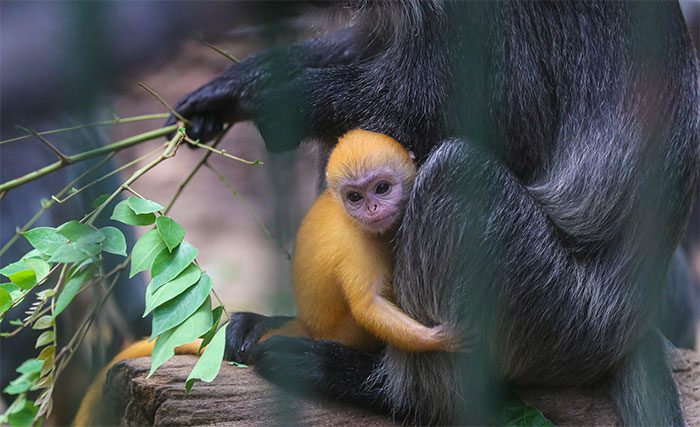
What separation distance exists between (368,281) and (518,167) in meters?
0.77

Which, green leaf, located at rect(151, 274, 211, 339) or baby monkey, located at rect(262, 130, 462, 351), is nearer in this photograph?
green leaf, located at rect(151, 274, 211, 339)

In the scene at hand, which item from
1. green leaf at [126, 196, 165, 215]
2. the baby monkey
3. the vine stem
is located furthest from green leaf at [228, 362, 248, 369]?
the vine stem


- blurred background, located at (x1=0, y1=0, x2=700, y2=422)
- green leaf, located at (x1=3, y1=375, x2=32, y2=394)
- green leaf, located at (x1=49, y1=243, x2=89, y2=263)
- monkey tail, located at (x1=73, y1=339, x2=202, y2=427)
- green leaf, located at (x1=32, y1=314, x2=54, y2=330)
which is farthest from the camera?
monkey tail, located at (x1=73, y1=339, x2=202, y2=427)

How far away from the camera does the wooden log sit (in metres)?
2.80

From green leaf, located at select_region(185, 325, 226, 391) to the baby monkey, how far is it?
1.67 ft

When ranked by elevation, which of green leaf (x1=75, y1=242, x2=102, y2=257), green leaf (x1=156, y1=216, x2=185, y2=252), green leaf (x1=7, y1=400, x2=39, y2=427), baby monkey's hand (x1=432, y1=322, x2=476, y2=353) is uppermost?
green leaf (x1=156, y1=216, x2=185, y2=252)

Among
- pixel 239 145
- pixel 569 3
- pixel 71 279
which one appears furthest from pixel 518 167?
pixel 239 145

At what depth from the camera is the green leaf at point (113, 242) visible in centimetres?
251

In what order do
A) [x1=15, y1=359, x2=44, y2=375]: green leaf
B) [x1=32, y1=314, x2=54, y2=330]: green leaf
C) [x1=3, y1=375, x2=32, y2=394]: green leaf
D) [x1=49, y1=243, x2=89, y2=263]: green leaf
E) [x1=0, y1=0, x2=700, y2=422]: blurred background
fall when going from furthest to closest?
[x1=15, y1=359, x2=44, y2=375]: green leaf → [x1=3, y1=375, x2=32, y2=394]: green leaf → [x1=32, y1=314, x2=54, y2=330]: green leaf → [x1=49, y1=243, x2=89, y2=263]: green leaf → [x1=0, y1=0, x2=700, y2=422]: blurred background

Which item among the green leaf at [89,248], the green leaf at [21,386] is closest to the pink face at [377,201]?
the green leaf at [89,248]

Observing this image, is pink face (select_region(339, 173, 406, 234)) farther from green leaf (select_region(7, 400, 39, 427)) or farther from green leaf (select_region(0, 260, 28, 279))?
green leaf (select_region(7, 400, 39, 427))

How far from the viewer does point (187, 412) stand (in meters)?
2.82

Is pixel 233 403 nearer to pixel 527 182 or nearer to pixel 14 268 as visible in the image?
pixel 14 268

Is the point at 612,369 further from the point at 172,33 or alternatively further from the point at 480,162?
the point at 172,33
